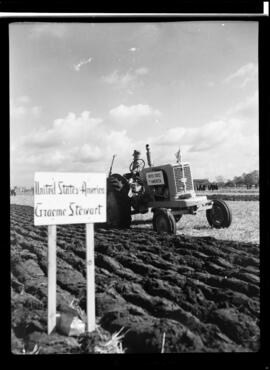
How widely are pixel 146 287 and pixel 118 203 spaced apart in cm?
102

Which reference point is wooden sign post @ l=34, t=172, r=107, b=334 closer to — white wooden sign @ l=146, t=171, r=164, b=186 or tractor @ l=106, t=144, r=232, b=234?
tractor @ l=106, t=144, r=232, b=234

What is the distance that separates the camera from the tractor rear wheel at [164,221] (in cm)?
490

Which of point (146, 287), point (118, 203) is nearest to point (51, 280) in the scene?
point (146, 287)

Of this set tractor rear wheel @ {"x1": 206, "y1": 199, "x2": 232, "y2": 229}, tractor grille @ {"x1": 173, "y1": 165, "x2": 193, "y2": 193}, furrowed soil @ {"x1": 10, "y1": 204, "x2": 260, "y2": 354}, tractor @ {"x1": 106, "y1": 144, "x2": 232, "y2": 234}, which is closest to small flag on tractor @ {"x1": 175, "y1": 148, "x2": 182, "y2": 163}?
tractor @ {"x1": 106, "y1": 144, "x2": 232, "y2": 234}

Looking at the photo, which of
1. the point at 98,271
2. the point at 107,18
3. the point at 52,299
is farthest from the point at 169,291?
the point at 107,18

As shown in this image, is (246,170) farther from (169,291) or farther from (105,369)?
(105,369)

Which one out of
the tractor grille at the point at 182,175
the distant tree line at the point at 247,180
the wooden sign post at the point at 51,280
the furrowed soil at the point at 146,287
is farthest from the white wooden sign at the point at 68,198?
the distant tree line at the point at 247,180

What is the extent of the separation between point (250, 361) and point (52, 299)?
2.01 meters

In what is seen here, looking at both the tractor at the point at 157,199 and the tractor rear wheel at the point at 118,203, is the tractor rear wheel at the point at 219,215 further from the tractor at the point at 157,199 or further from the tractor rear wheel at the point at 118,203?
the tractor rear wheel at the point at 118,203

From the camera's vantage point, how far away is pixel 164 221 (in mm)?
4961

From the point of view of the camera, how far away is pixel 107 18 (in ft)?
14.1

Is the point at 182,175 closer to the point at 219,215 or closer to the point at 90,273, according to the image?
the point at 219,215

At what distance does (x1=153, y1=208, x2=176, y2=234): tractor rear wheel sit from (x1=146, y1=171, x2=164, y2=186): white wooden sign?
0.45 meters

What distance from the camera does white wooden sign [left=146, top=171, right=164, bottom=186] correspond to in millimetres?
5266
